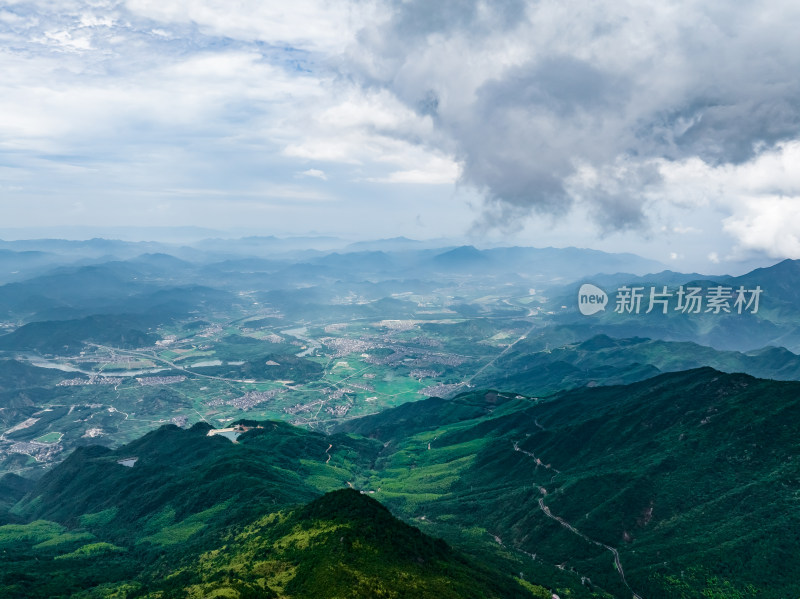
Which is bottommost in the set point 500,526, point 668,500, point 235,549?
point 500,526

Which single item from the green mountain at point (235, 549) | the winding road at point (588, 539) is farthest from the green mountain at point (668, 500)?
the green mountain at point (235, 549)

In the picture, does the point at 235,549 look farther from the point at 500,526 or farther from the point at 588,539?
the point at 588,539

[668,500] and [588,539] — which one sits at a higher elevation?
[668,500]

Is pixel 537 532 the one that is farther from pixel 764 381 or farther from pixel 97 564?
pixel 97 564

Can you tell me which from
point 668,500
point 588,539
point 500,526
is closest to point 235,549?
point 500,526

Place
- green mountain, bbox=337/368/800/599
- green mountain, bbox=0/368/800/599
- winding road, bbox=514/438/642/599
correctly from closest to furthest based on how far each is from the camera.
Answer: green mountain, bbox=0/368/800/599 < green mountain, bbox=337/368/800/599 < winding road, bbox=514/438/642/599

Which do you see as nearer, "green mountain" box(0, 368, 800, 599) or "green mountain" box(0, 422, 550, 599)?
"green mountain" box(0, 422, 550, 599)

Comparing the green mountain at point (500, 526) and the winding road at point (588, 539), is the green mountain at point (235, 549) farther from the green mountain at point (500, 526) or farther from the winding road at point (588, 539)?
the winding road at point (588, 539)

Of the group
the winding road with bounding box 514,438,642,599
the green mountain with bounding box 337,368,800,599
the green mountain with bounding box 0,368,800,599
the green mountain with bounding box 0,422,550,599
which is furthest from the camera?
the winding road with bounding box 514,438,642,599

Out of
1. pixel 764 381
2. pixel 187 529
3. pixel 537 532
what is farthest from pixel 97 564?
pixel 764 381

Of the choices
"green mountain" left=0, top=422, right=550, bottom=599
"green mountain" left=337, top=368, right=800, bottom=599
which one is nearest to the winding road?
"green mountain" left=337, top=368, right=800, bottom=599

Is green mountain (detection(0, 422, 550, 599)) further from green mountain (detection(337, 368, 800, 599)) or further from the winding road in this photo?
green mountain (detection(337, 368, 800, 599))
